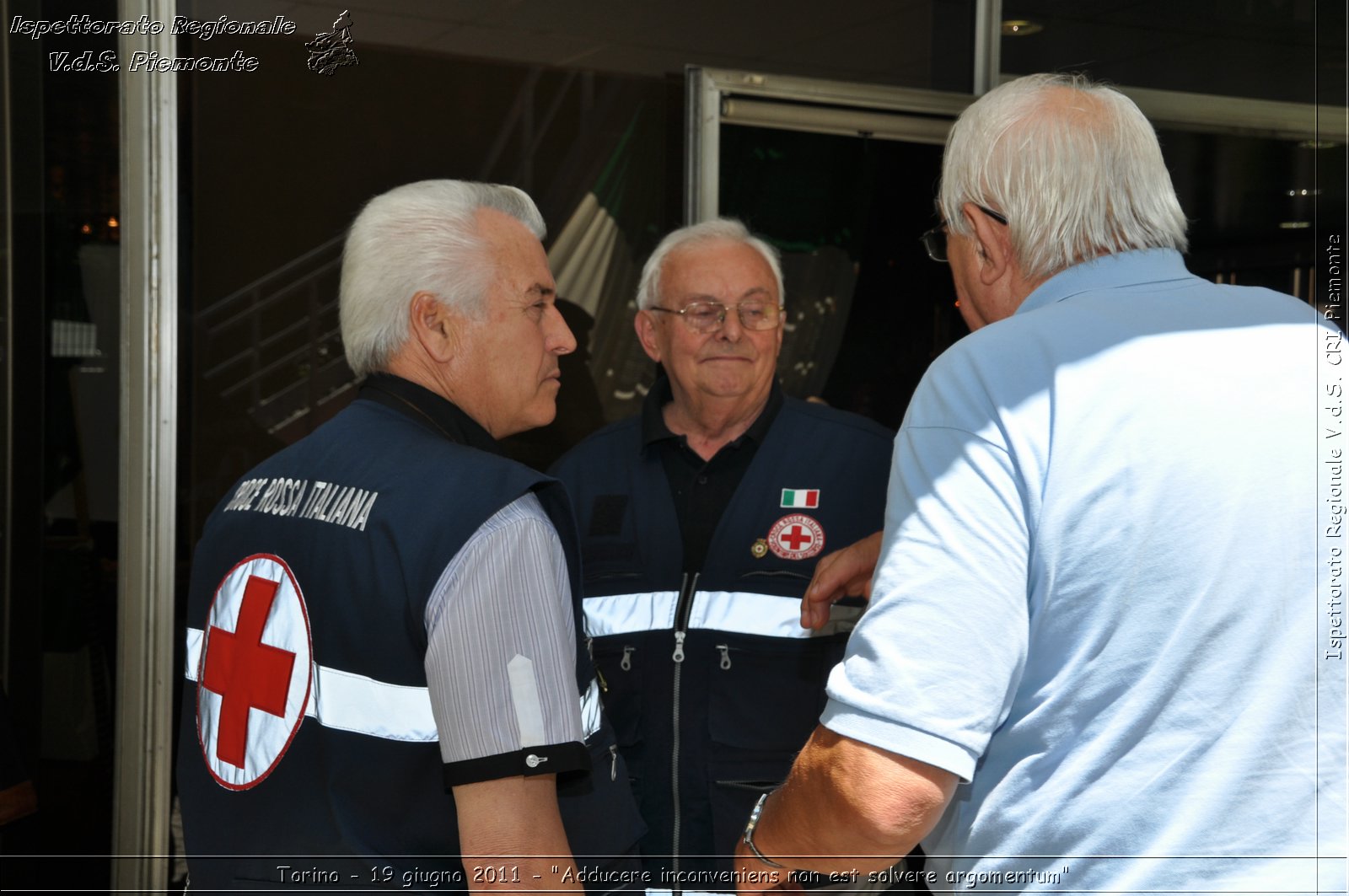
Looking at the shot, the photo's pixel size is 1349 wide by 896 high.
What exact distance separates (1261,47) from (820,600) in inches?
108

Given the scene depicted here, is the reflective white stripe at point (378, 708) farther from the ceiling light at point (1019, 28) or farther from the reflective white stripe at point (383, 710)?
the ceiling light at point (1019, 28)

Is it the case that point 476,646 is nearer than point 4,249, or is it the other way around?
point 476,646

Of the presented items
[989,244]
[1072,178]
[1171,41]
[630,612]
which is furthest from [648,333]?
[1171,41]

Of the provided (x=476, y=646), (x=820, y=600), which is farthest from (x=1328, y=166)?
(x=476, y=646)

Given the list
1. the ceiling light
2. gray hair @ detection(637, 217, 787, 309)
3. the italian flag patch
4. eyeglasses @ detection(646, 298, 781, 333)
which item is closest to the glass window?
the ceiling light

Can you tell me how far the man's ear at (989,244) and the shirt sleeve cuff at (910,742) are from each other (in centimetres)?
56

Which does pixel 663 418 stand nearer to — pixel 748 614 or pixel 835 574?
pixel 748 614

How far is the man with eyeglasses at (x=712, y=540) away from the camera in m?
2.21

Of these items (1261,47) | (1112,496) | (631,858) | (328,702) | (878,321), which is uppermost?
(1261,47)

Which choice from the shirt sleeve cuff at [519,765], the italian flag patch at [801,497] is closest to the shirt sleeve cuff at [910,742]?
the shirt sleeve cuff at [519,765]

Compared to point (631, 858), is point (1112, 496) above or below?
above

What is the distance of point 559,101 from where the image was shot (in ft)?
9.56

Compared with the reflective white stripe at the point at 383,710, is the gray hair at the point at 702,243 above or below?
above

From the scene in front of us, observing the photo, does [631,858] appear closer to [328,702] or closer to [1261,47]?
[328,702]
